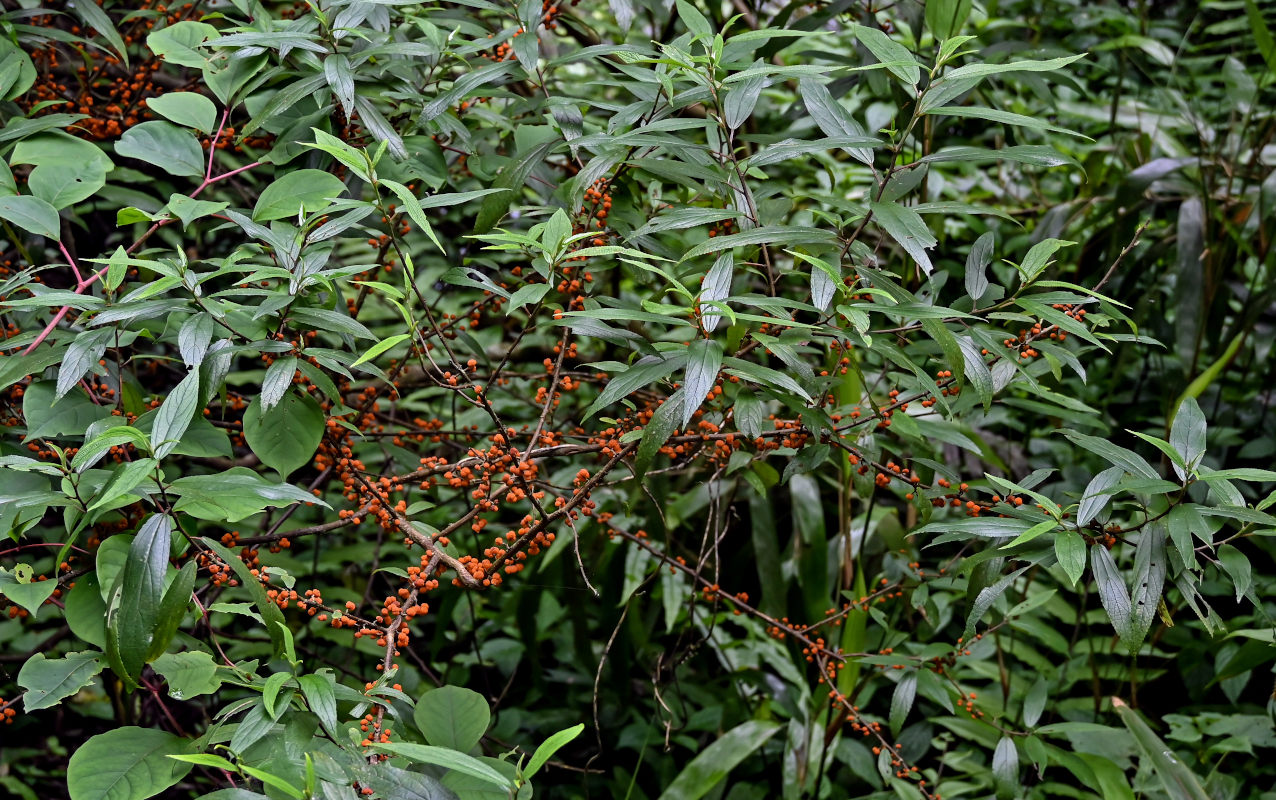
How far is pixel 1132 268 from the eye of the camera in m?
1.84

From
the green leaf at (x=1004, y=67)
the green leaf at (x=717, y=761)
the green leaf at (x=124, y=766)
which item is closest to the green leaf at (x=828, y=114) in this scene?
the green leaf at (x=1004, y=67)

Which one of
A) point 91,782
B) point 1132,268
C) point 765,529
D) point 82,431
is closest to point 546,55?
point 765,529

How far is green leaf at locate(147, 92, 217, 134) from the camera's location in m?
1.02

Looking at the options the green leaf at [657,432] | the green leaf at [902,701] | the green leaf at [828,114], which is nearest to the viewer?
the green leaf at [657,432]

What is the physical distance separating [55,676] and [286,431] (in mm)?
276

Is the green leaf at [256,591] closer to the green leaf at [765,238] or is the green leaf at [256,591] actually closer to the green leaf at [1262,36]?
the green leaf at [765,238]

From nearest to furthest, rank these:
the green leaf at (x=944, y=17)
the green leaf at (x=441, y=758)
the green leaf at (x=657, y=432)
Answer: the green leaf at (x=441, y=758) < the green leaf at (x=657, y=432) < the green leaf at (x=944, y=17)

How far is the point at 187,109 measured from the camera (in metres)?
1.03

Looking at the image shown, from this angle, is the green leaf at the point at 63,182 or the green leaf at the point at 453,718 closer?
the green leaf at the point at 453,718

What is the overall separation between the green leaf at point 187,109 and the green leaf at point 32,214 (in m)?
0.15

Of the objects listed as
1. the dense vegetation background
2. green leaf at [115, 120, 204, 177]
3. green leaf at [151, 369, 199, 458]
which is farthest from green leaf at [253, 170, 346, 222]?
green leaf at [151, 369, 199, 458]

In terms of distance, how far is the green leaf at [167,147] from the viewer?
101 cm

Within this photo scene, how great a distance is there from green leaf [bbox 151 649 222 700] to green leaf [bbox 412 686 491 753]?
167 millimetres

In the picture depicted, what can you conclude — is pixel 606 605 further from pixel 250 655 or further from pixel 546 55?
pixel 546 55
